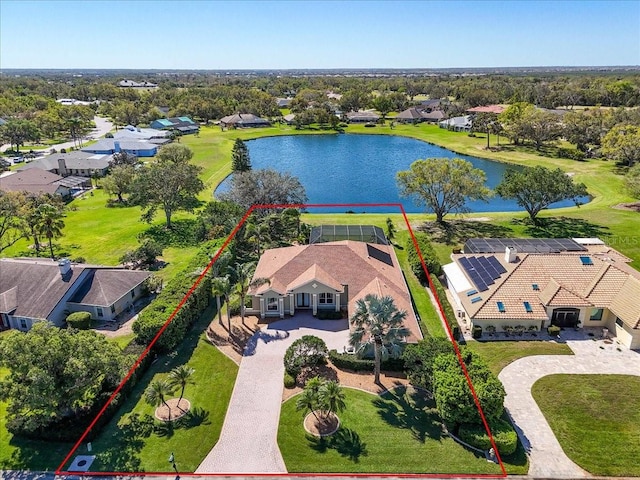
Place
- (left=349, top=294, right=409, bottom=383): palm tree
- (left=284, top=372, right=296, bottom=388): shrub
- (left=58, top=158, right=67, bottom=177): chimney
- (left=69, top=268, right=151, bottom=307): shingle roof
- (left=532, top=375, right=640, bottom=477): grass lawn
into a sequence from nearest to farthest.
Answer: (left=532, top=375, right=640, bottom=477): grass lawn, (left=349, top=294, right=409, bottom=383): palm tree, (left=284, top=372, right=296, bottom=388): shrub, (left=69, top=268, right=151, bottom=307): shingle roof, (left=58, top=158, right=67, bottom=177): chimney

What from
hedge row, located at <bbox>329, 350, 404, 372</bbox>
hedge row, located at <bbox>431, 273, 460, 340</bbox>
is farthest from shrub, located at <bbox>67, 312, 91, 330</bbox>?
hedge row, located at <bbox>431, 273, 460, 340</bbox>

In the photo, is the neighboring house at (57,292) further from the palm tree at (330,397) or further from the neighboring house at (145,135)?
the neighboring house at (145,135)

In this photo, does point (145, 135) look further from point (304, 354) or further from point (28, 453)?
point (28, 453)

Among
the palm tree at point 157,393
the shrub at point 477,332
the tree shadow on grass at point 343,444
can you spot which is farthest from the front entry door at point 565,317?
the palm tree at point 157,393

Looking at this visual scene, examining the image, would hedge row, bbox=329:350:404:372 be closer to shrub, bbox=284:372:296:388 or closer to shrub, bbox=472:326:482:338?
shrub, bbox=284:372:296:388

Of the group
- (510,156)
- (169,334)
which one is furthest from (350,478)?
(510,156)

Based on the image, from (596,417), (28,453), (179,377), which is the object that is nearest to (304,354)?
(179,377)

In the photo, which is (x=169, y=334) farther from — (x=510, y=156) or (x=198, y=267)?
(x=510, y=156)
